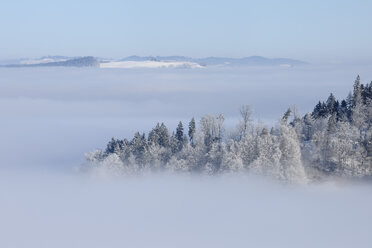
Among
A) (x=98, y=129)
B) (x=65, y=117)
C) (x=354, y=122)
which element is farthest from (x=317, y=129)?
(x=65, y=117)

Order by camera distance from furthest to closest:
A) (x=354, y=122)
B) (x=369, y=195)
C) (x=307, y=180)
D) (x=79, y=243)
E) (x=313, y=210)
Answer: (x=354, y=122)
(x=307, y=180)
(x=369, y=195)
(x=313, y=210)
(x=79, y=243)

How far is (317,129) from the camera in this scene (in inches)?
2223

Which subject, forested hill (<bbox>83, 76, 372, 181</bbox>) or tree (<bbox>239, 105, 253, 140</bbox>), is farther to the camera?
tree (<bbox>239, 105, 253, 140</bbox>)

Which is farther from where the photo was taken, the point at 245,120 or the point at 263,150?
the point at 245,120

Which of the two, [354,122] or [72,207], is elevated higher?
[354,122]

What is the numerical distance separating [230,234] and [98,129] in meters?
94.7

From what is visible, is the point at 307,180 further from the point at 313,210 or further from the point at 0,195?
the point at 0,195

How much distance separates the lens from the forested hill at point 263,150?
46938 mm

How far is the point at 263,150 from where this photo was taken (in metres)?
47.8

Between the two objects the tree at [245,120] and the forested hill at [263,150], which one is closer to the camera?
the forested hill at [263,150]

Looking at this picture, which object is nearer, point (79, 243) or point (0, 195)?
point (79, 243)

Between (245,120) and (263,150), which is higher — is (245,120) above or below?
above

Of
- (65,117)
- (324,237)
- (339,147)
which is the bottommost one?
(65,117)

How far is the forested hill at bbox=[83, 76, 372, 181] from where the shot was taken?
46.9 m
